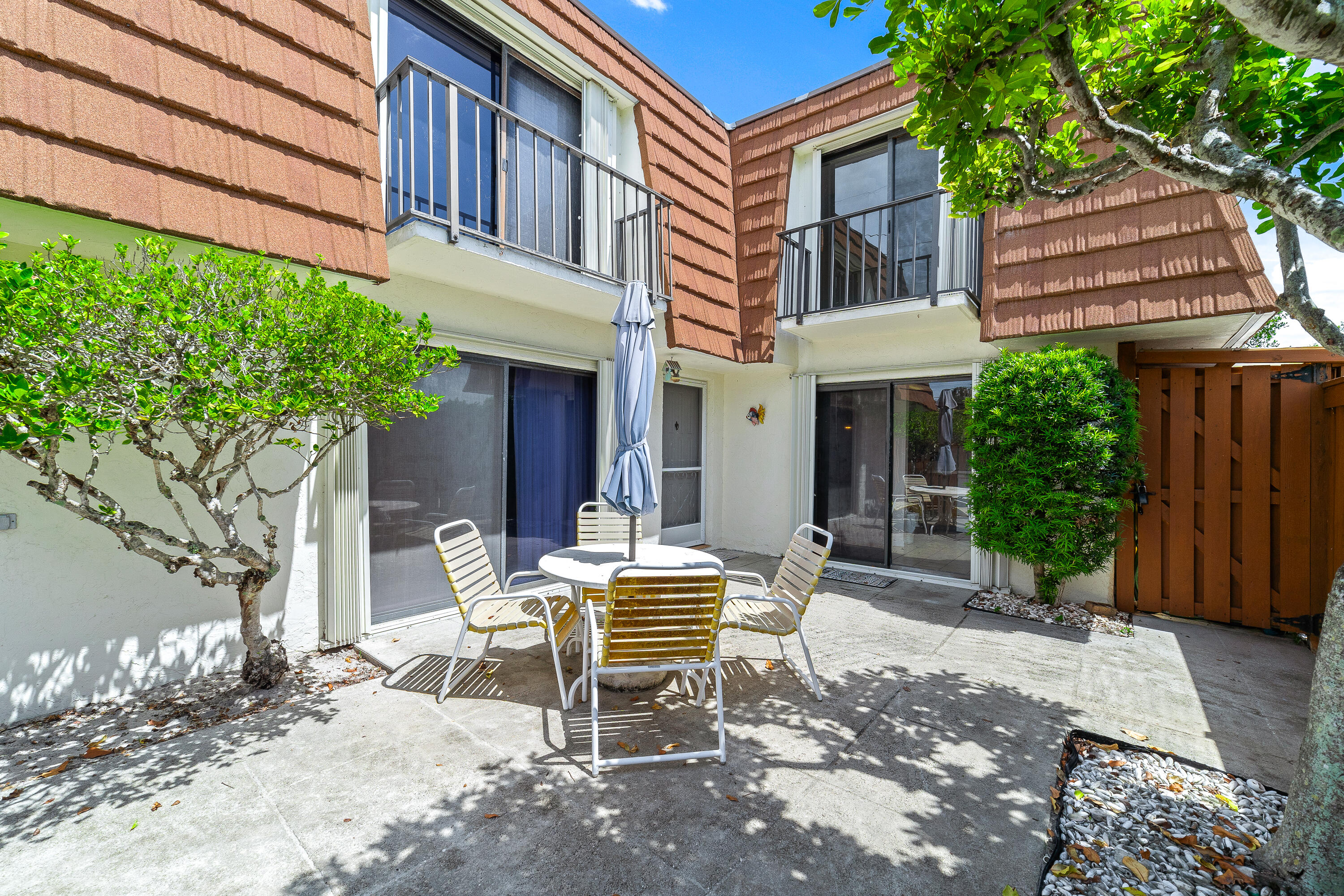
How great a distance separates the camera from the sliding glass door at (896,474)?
6254 millimetres

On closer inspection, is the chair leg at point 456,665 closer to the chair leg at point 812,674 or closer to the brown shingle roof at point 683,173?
the chair leg at point 812,674

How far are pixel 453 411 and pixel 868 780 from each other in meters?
4.09

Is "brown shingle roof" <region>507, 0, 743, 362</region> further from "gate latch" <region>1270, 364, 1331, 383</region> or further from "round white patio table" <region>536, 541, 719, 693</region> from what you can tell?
"gate latch" <region>1270, 364, 1331, 383</region>

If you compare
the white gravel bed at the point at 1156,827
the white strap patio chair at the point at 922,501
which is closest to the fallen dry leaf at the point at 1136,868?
the white gravel bed at the point at 1156,827

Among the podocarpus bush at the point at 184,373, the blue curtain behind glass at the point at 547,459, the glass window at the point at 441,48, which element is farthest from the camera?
the blue curtain behind glass at the point at 547,459

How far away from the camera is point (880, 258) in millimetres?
6645

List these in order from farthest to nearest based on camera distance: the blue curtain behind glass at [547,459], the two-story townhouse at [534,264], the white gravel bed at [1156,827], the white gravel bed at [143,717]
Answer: the blue curtain behind glass at [547,459]
the two-story townhouse at [534,264]
the white gravel bed at [143,717]
the white gravel bed at [1156,827]

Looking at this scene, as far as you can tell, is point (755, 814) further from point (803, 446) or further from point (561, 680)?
point (803, 446)

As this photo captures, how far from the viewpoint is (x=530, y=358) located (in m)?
5.43

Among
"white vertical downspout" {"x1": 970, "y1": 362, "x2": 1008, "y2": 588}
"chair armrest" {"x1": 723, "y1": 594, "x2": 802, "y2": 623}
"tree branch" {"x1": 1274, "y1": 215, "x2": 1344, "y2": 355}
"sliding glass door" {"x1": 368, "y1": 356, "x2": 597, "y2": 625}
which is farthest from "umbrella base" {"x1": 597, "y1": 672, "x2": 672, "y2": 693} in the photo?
"white vertical downspout" {"x1": 970, "y1": 362, "x2": 1008, "y2": 588}

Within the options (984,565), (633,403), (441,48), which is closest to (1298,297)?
(633,403)

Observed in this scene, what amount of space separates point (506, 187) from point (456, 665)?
161 inches

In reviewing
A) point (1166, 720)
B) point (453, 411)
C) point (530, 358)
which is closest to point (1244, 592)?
point (1166, 720)

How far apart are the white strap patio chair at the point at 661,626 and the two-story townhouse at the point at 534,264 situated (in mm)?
2574
